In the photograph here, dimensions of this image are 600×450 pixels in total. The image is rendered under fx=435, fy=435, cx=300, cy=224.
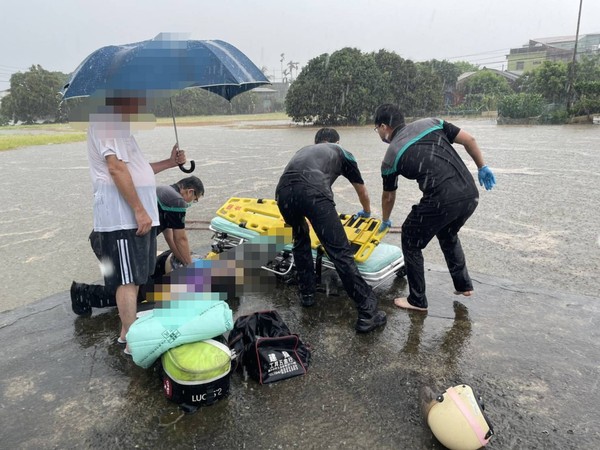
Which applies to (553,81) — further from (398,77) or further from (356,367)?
(356,367)

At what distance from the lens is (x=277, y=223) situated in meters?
4.53

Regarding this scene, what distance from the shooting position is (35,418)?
101 inches

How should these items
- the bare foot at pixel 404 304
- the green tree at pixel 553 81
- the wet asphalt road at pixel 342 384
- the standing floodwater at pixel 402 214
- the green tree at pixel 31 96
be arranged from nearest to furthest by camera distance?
1. the wet asphalt road at pixel 342 384
2. the bare foot at pixel 404 304
3. the standing floodwater at pixel 402 214
4. the green tree at pixel 553 81
5. the green tree at pixel 31 96

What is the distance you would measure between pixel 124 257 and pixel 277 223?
1.87 meters

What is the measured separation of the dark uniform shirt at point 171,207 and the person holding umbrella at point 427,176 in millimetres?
1813

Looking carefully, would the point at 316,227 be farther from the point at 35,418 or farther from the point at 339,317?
the point at 35,418

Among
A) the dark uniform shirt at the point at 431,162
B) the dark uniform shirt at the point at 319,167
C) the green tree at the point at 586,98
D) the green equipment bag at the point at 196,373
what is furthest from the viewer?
the green tree at the point at 586,98

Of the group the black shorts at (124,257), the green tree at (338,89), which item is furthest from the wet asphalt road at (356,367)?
the green tree at (338,89)

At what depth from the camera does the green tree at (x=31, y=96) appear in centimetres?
6025

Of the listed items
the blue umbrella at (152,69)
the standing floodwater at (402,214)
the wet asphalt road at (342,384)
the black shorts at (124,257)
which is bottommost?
the standing floodwater at (402,214)

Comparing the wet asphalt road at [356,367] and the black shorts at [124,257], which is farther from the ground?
the black shorts at [124,257]

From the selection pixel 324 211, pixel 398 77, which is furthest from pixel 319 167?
pixel 398 77

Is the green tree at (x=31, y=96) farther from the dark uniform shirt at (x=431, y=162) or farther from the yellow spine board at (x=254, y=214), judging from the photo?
the dark uniform shirt at (x=431, y=162)

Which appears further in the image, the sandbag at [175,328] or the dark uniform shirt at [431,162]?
the dark uniform shirt at [431,162]
